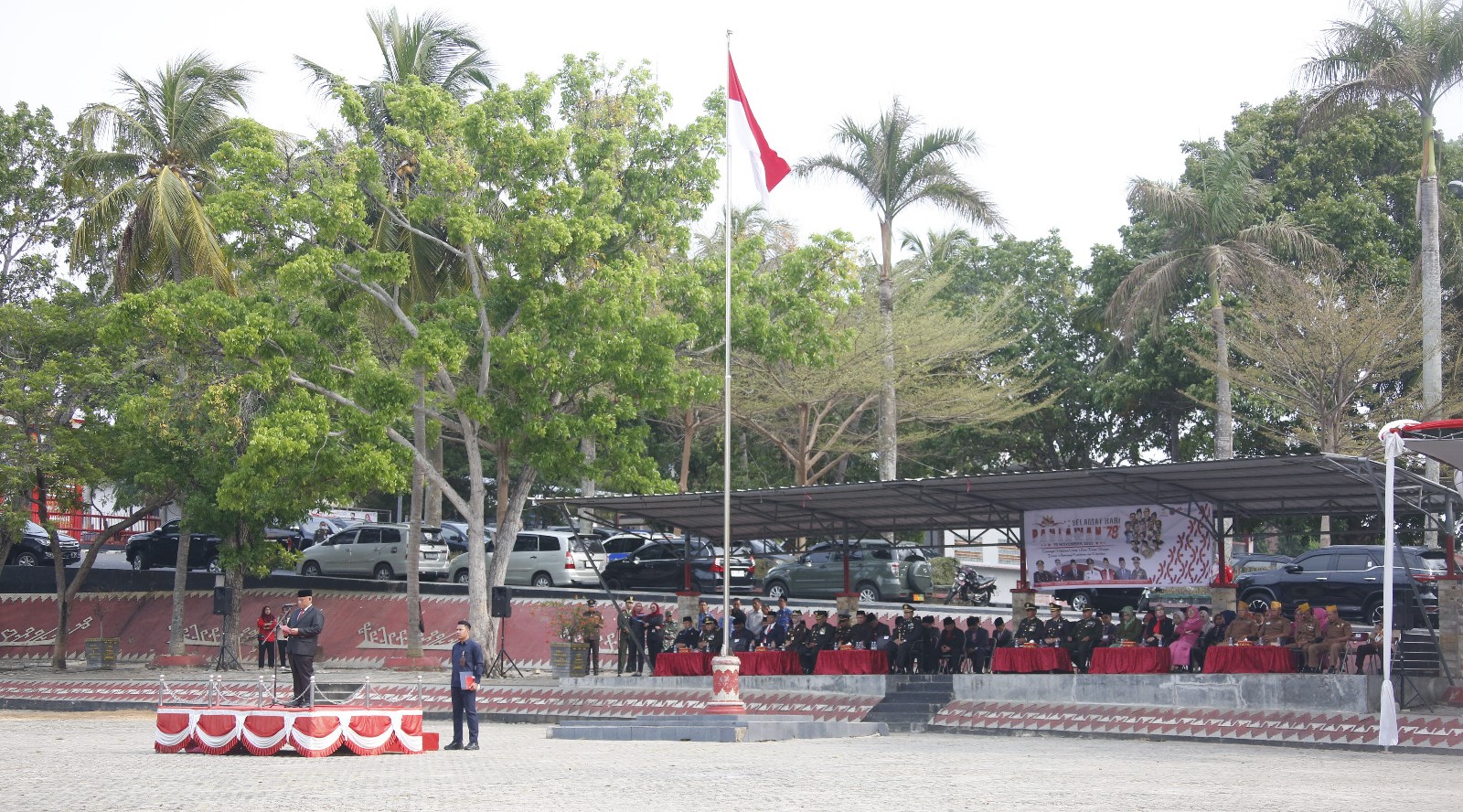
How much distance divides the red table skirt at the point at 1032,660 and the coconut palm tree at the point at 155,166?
1781cm

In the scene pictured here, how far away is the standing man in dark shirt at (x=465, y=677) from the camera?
15.6 metres

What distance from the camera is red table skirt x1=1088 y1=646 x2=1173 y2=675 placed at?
862 inches

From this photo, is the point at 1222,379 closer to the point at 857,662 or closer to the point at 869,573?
the point at 869,573

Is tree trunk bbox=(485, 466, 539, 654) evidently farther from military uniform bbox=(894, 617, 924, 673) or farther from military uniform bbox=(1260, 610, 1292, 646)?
military uniform bbox=(1260, 610, 1292, 646)

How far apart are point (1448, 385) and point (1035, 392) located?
44.5 feet

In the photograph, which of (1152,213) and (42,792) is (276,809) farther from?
(1152,213)

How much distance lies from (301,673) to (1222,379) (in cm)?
2497

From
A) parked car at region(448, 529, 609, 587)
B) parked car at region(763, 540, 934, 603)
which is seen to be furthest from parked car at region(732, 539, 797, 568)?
parked car at region(448, 529, 609, 587)

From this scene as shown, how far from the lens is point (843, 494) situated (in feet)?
85.1

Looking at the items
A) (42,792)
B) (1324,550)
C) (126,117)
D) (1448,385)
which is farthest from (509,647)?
(1448,385)

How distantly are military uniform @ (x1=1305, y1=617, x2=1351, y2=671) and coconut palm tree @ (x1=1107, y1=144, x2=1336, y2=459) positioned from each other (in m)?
13.5

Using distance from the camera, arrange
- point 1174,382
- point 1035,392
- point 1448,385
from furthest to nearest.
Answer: point 1035,392 < point 1174,382 < point 1448,385

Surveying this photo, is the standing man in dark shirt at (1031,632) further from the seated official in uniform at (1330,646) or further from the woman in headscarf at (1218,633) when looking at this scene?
the seated official in uniform at (1330,646)

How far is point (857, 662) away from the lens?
25.0m
